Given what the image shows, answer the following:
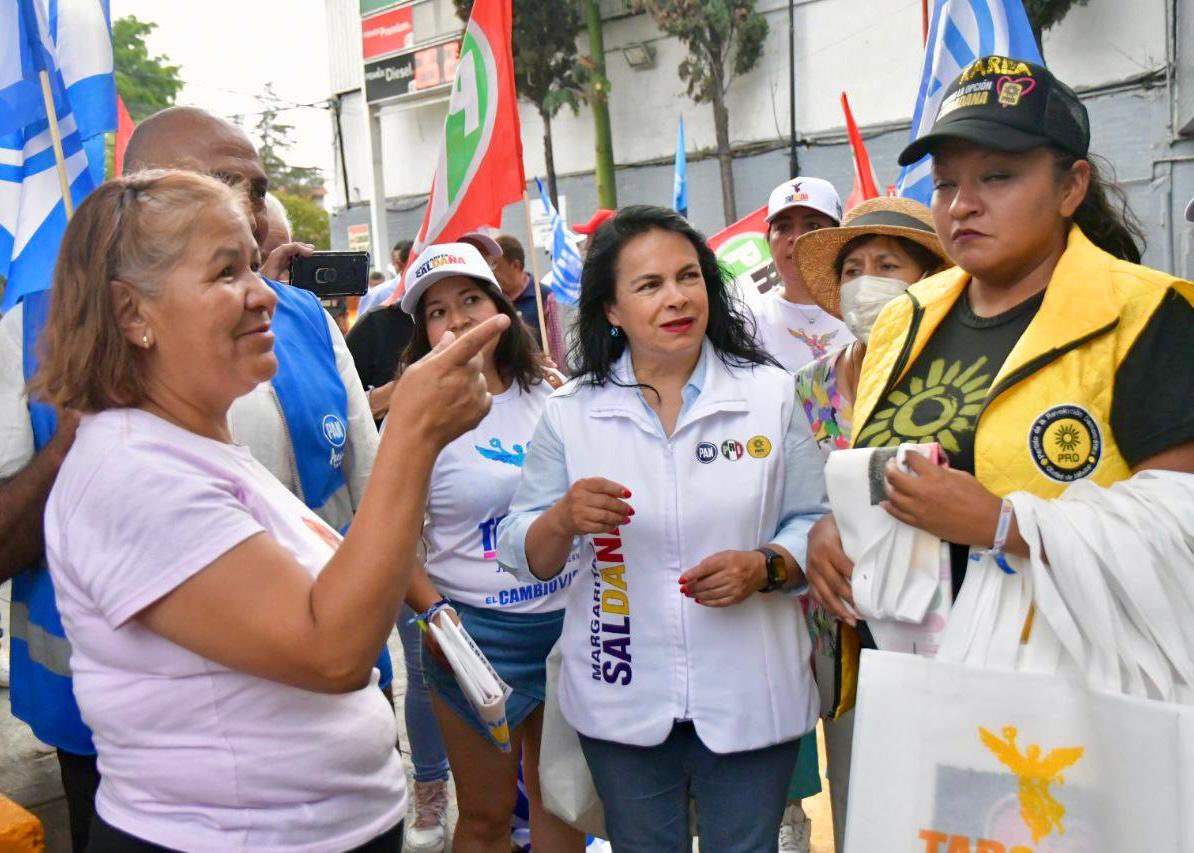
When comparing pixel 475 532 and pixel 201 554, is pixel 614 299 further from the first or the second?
pixel 201 554

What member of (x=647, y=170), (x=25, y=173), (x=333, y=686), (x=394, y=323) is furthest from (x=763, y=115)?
(x=333, y=686)

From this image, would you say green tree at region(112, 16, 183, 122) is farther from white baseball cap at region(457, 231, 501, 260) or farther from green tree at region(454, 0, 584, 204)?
white baseball cap at region(457, 231, 501, 260)

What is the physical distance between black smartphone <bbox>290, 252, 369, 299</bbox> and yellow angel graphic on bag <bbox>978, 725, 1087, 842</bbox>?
2.66 m

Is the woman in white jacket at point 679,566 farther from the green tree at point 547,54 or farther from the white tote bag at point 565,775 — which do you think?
the green tree at point 547,54

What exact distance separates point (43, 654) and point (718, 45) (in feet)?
59.2

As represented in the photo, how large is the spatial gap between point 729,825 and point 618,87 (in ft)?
64.7

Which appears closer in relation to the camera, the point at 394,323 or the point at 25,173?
the point at 25,173

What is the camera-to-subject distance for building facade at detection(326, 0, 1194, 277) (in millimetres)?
13703

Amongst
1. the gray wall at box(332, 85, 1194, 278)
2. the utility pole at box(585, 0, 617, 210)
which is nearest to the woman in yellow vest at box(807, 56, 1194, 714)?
the gray wall at box(332, 85, 1194, 278)

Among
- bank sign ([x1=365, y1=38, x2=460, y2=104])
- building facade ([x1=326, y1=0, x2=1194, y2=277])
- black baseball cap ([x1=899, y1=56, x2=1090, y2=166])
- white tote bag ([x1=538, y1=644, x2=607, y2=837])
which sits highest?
bank sign ([x1=365, y1=38, x2=460, y2=104])

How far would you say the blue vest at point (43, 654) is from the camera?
2164mm

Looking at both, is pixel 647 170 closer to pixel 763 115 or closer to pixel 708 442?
pixel 763 115

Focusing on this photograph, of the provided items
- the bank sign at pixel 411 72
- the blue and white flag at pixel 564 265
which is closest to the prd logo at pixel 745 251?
the blue and white flag at pixel 564 265

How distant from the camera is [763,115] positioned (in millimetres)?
18766
